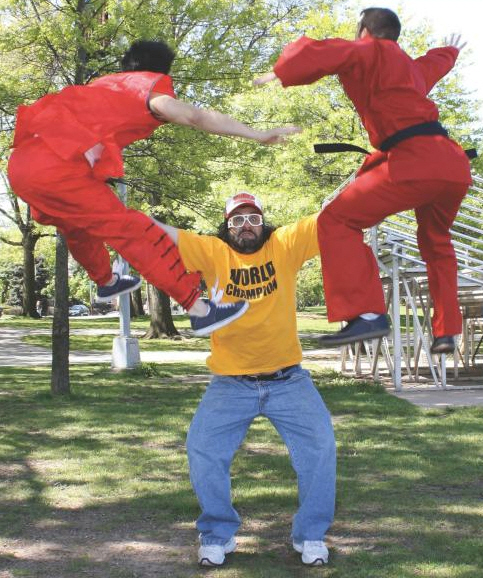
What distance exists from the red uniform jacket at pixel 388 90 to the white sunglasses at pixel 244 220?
1.37 meters

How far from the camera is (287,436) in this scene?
497 centimetres

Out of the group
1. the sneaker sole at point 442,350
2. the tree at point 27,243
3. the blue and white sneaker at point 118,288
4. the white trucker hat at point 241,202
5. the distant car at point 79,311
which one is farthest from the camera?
the distant car at point 79,311

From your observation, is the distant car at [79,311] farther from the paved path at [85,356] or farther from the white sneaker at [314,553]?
the white sneaker at [314,553]

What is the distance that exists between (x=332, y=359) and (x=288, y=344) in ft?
41.6

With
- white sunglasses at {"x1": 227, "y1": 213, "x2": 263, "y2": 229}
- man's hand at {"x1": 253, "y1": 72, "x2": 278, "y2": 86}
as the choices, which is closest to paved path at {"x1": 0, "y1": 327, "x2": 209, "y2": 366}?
white sunglasses at {"x1": 227, "y1": 213, "x2": 263, "y2": 229}

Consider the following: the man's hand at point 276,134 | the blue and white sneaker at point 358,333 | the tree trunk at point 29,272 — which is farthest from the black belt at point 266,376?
the tree trunk at point 29,272

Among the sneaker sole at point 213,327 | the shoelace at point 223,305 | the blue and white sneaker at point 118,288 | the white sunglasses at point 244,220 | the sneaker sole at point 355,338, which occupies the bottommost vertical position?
the sneaker sole at point 355,338

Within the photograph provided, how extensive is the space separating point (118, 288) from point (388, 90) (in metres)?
1.70

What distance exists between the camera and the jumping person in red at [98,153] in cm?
352

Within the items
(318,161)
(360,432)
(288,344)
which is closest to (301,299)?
(318,161)

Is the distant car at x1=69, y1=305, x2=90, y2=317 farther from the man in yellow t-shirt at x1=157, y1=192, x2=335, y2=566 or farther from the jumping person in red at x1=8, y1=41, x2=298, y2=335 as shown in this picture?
the jumping person in red at x1=8, y1=41, x2=298, y2=335

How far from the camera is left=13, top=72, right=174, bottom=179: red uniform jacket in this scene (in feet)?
11.5

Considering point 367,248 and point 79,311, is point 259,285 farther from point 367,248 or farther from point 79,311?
point 79,311

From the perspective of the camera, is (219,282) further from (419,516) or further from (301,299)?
(301,299)
